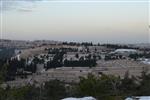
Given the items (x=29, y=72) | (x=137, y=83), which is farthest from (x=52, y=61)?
(x=137, y=83)

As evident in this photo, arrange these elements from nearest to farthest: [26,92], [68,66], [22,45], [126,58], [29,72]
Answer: [26,92]
[29,72]
[68,66]
[126,58]
[22,45]

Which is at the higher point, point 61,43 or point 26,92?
point 61,43

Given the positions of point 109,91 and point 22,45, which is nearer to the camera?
point 109,91

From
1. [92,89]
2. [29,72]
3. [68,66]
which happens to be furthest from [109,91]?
[68,66]

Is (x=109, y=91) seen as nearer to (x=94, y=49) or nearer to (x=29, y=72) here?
(x=29, y=72)

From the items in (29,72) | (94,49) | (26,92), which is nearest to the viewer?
(26,92)

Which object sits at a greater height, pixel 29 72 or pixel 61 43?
pixel 61 43

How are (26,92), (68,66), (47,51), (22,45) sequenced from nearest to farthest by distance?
(26,92)
(68,66)
(47,51)
(22,45)

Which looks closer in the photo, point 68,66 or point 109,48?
point 68,66

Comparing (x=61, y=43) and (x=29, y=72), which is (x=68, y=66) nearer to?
(x=29, y=72)
